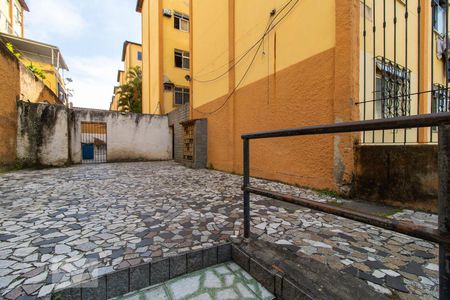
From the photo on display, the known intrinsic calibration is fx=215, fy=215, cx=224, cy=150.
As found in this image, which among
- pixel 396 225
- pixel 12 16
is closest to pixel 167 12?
pixel 12 16

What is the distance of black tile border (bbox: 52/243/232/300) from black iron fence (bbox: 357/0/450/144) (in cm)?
321

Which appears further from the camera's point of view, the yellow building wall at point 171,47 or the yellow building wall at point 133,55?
the yellow building wall at point 133,55

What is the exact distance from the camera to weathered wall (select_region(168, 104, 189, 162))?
991 centimetres

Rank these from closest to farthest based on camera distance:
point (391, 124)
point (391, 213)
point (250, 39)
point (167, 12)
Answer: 1. point (391, 124)
2. point (391, 213)
3. point (250, 39)
4. point (167, 12)

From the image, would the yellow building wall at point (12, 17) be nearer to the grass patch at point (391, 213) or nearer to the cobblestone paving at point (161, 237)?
the cobblestone paving at point (161, 237)

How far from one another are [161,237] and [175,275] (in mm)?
513

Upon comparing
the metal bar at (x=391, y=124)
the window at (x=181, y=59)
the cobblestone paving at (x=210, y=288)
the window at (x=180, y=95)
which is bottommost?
the cobblestone paving at (x=210, y=288)

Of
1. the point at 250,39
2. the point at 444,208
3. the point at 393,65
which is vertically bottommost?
the point at 444,208

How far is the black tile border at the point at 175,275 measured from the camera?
4.62 ft

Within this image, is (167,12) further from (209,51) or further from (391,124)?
(391,124)

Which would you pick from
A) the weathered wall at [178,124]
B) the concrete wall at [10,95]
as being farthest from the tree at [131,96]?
the concrete wall at [10,95]

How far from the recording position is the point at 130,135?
1122 centimetres

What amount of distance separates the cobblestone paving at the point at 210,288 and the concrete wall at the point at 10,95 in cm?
851

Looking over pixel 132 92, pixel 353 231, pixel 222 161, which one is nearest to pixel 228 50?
pixel 222 161
